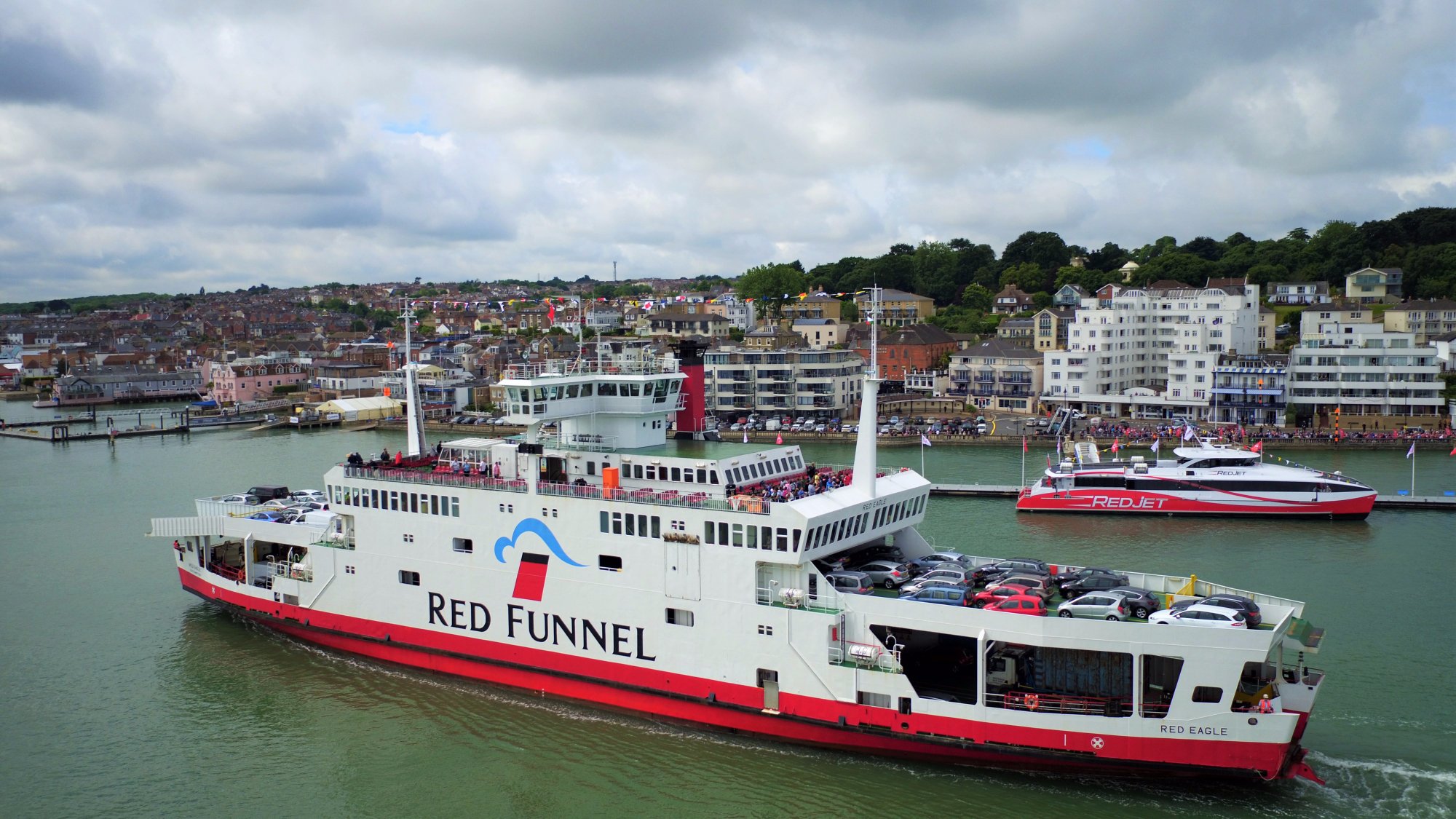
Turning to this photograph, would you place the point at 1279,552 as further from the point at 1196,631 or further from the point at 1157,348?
the point at 1157,348

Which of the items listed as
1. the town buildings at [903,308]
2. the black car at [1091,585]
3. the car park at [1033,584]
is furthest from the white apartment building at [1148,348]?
the car park at [1033,584]

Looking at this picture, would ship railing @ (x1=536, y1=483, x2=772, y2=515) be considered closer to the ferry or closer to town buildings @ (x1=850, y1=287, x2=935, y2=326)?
the ferry

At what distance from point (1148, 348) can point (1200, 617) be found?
158 ft

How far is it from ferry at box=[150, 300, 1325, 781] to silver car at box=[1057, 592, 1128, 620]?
22.1 inches

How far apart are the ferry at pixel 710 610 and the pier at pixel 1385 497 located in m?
13.8

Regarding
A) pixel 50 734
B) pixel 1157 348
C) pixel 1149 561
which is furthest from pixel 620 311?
pixel 50 734

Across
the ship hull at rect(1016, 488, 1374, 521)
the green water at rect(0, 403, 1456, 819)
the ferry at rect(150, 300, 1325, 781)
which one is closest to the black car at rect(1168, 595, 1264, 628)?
the ferry at rect(150, 300, 1325, 781)

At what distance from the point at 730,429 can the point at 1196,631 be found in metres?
41.2

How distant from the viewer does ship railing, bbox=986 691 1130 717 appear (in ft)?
43.8

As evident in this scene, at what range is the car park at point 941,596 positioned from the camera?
47.6 ft

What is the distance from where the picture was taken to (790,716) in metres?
14.9

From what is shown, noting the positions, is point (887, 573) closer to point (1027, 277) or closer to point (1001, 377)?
point (1001, 377)

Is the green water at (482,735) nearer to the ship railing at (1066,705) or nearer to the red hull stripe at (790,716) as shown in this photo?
the red hull stripe at (790,716)

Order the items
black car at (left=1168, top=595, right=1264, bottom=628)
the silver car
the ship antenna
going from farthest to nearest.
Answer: the ship antenna → the silver car → black car at (left=1168, top=595, right=1264, bottom=628)
